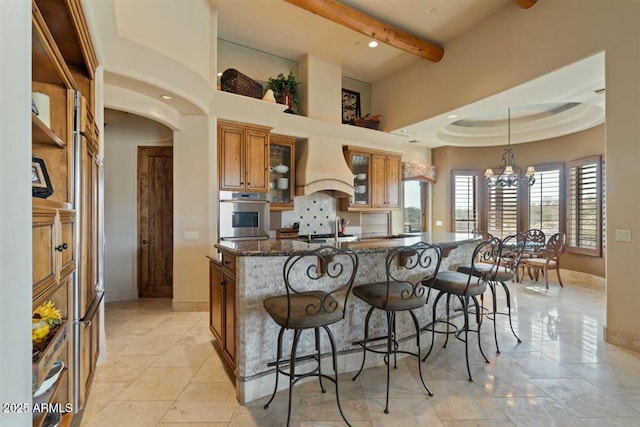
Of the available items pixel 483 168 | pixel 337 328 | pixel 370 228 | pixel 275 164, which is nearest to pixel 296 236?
pixel 275 164

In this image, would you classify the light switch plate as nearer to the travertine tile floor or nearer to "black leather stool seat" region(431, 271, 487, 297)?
the travertine tile floor

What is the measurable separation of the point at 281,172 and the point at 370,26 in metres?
2.48

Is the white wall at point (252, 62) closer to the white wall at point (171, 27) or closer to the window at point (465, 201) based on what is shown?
the white wall at point (171, 27)

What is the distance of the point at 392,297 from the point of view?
7.28ft

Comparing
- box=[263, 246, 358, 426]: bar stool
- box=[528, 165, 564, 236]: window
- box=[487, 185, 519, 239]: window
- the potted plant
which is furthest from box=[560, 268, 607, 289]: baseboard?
the potted plant

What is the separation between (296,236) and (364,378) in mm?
3035

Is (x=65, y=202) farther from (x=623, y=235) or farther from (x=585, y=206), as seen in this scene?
(x=585, y=206)

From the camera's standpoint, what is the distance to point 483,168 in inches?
296

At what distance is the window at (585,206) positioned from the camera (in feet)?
18.8

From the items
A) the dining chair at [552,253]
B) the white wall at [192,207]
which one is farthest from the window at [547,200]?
the white wall at [192,207]

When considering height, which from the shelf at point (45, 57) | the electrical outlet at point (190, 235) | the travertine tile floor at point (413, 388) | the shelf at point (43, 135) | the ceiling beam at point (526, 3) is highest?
the ceiling beam at point (526, 3)

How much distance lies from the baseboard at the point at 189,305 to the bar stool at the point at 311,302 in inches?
86.0

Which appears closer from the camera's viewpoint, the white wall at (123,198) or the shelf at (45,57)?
the shelf at (45,57)
